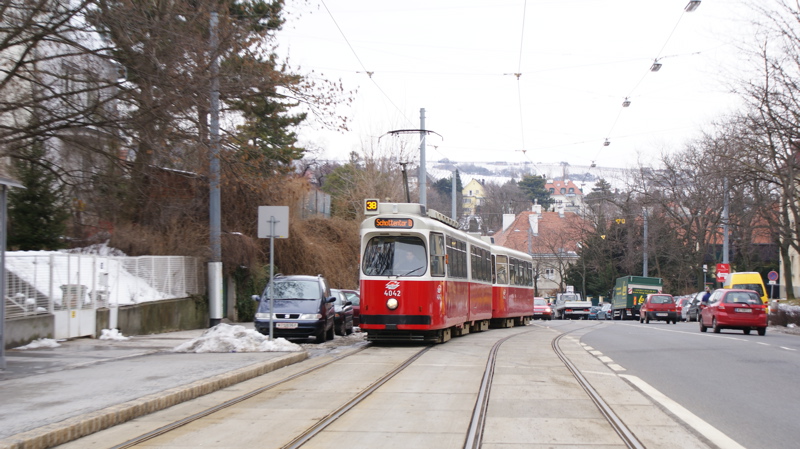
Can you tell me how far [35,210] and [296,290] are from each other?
654 cm

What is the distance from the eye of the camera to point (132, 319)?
779 inches

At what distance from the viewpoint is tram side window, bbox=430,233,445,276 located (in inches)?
734

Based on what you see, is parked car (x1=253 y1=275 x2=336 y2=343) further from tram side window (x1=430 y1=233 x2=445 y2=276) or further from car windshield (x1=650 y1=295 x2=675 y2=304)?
car windshield (x1=650 y1=295 x2=675 y2=304)

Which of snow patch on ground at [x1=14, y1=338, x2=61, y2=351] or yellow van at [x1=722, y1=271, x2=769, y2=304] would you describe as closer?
snow patch on ground at [x1=14, y1=338, x2=61, y2=351]

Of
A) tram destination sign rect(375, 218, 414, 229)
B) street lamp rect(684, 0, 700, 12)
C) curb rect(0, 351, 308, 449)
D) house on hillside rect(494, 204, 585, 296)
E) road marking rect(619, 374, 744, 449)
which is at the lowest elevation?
road marking rect(619, 374, 744, 449)

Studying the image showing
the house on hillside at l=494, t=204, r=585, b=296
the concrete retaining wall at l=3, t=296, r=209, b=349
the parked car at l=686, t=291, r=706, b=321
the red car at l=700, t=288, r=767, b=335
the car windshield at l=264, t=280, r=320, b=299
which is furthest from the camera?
the house on hillside at l=494, t=204, r=585, b=296

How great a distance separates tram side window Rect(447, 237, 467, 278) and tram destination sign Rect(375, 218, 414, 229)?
1.74 meters

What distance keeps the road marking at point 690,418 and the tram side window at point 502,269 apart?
651 inches

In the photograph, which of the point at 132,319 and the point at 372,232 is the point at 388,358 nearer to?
the point at 372,232

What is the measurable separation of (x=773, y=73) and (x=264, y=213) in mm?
20403

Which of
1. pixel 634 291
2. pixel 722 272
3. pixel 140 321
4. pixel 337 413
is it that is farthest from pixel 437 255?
pixel 634 291

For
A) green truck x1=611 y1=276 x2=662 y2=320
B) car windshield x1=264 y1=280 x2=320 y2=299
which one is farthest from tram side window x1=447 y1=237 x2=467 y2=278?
green truck x1=611 y1=276 x2=662 y2=320

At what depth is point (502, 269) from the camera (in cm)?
2942

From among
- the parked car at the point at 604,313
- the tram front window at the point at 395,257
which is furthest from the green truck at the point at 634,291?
the tram front window at the point at 395,257
